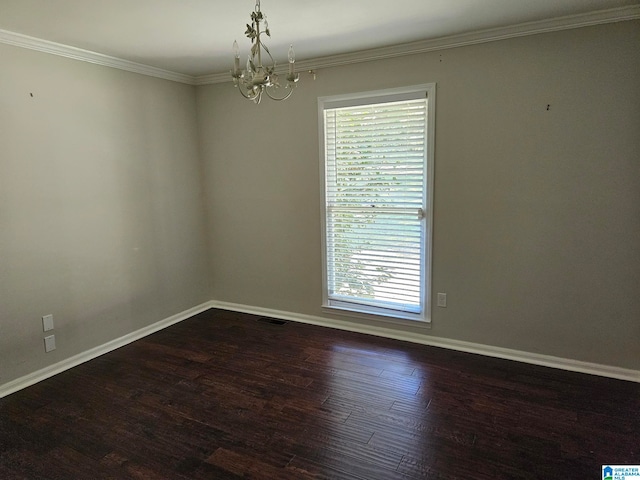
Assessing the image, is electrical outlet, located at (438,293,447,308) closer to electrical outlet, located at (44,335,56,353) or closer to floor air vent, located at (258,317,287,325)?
floor air vent, located at (258,317,287,325)

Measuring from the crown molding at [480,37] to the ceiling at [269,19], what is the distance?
0.15ft

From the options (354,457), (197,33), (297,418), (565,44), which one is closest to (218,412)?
(297,418)

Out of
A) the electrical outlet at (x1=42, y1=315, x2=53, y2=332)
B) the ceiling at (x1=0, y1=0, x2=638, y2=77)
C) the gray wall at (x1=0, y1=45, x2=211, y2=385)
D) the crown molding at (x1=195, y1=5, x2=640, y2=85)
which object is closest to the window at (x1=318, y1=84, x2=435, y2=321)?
the crown molding at (x1=195, y1=5, x2=640, y2=85)

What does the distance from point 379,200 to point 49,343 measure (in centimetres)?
288

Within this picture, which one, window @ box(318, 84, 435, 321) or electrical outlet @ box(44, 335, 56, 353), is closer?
electrical outlet @ box(44, 335, 56, 353)

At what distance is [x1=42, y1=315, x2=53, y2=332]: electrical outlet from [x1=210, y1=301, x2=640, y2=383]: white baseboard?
1788mm

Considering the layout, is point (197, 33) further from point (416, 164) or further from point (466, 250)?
point (466, 250)

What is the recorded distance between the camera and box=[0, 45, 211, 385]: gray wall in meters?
2.83

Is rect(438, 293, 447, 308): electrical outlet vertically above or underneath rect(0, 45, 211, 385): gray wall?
underneath

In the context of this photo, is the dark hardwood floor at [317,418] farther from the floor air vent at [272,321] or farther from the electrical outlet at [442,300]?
the floor air vent at [272,321]

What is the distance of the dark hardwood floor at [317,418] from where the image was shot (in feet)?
6.72

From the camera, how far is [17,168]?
9.24 ft

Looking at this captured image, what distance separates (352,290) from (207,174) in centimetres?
205

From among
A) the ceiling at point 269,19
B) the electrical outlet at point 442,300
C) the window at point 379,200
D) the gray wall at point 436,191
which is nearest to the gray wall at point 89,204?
the gray wall at point 436,191
